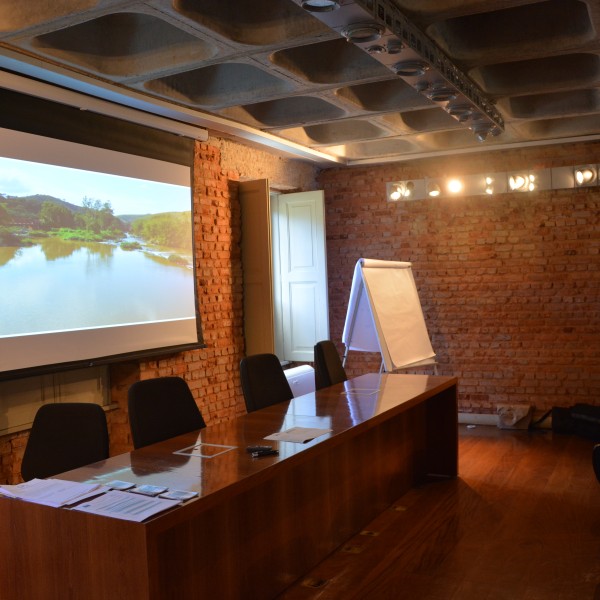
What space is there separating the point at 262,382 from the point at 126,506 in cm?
237

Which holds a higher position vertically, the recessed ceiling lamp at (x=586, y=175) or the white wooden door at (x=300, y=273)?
the recessed ceiling lamp at (x=586, y=175)

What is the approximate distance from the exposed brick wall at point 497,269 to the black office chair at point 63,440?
5187mm

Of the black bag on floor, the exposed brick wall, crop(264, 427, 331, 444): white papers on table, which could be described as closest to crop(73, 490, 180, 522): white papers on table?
crop(264, 427, 331, 444): white papers on table

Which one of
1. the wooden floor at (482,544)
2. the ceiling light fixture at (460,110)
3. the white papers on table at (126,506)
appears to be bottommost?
the wooden floor at (482,544)

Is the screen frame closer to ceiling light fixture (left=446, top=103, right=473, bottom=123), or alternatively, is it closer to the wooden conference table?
the wooden conference table

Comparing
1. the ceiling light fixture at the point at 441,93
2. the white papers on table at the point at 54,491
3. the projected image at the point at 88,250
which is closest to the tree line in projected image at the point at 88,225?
the projected image at the point at 88,250

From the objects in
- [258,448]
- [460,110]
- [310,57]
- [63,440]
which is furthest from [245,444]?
[460,110]

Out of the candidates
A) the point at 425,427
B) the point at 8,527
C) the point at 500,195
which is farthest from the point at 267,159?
the point at 8,527

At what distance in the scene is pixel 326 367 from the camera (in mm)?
5754

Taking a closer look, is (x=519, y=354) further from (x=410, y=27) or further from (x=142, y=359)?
(x=410, y=27)

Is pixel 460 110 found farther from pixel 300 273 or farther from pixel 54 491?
pixel 54 491

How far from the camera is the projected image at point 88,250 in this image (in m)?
4.64

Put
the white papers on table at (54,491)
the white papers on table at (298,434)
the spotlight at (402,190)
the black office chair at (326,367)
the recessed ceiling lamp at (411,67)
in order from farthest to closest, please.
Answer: the spotlight at (402,190), the black office chair at (326,367), the recessed ceiling lamp at (411,67), the white papers on table at (298,434), the white papers on table at (54,491)

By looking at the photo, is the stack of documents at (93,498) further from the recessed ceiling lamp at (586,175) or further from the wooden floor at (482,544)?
the recessed ceiling lamp at (586,175)
